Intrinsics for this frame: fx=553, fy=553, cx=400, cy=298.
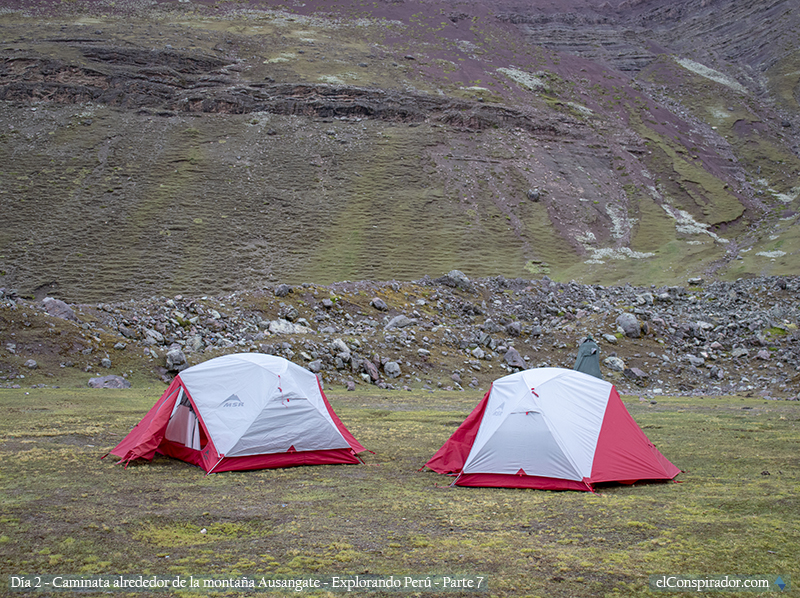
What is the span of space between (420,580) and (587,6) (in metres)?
119

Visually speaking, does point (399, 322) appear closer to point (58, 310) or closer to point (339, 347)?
point (339, 347)

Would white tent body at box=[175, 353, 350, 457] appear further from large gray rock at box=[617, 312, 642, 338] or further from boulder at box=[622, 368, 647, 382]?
large gray rock at box=[617, 312, 642, 338]

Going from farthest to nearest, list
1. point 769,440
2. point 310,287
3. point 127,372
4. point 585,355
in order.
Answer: point 310,287 < point 127,372 < point 585,355 < point 769,440

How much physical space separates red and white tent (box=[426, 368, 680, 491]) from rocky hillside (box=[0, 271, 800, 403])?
10.6 metres

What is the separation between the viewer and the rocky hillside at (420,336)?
17.5 m

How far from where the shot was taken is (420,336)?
22094mm

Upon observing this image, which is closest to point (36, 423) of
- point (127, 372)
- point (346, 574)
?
point (127, 372)

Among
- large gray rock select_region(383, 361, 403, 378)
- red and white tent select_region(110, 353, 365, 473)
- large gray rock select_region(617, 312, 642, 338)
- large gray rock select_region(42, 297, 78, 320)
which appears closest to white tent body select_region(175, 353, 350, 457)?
red and white tent select_region(110, 353, 365, 473)

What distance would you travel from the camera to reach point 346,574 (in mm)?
4824

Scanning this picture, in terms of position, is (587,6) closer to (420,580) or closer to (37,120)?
(37,120)

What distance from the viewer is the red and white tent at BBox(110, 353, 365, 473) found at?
867 cm

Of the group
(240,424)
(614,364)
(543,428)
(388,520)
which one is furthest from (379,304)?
(388,520)

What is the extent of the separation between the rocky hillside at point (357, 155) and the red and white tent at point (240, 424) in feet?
83.0

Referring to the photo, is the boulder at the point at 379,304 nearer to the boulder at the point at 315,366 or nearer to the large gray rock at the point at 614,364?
the boulder at the point at 315,366
